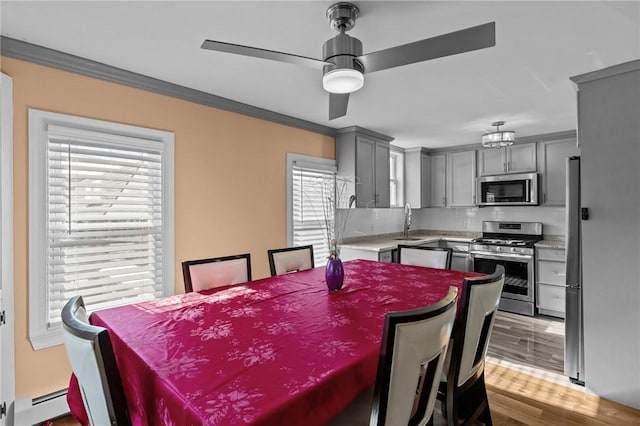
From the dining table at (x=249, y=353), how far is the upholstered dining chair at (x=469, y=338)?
10.7 inches

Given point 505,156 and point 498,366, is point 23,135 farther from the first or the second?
point 505,156

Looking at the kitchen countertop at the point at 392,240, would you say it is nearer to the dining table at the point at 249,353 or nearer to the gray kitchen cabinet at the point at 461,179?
the gray kitchen cabinet at the point at 461,179

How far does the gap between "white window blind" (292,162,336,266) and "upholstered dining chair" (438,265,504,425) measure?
221 cm

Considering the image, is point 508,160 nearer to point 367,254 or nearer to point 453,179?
point 453,179

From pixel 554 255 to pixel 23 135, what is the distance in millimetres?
5294

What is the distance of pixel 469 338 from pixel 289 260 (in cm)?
158

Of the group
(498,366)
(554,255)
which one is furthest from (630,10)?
(554,255)

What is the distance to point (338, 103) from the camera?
2.14 m

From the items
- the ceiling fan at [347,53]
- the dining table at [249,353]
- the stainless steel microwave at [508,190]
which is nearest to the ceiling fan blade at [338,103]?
the ceiling fan at [347,53]

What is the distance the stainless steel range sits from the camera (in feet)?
13.9

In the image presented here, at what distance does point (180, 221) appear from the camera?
2818mm

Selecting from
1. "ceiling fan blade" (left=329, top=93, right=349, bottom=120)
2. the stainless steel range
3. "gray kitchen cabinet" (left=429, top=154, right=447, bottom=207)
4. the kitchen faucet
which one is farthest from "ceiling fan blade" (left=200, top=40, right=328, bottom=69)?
"gray kitchen cabinet" (left=429, top=154, right=447, bottom=207)

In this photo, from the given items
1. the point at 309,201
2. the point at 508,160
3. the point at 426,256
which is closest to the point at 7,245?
the point at 309,201

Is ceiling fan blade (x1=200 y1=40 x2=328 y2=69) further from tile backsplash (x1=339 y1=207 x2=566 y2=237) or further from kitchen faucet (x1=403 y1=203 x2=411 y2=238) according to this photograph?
kitchen faucet (x1=403 y1=203 x2=411 y2=238)
